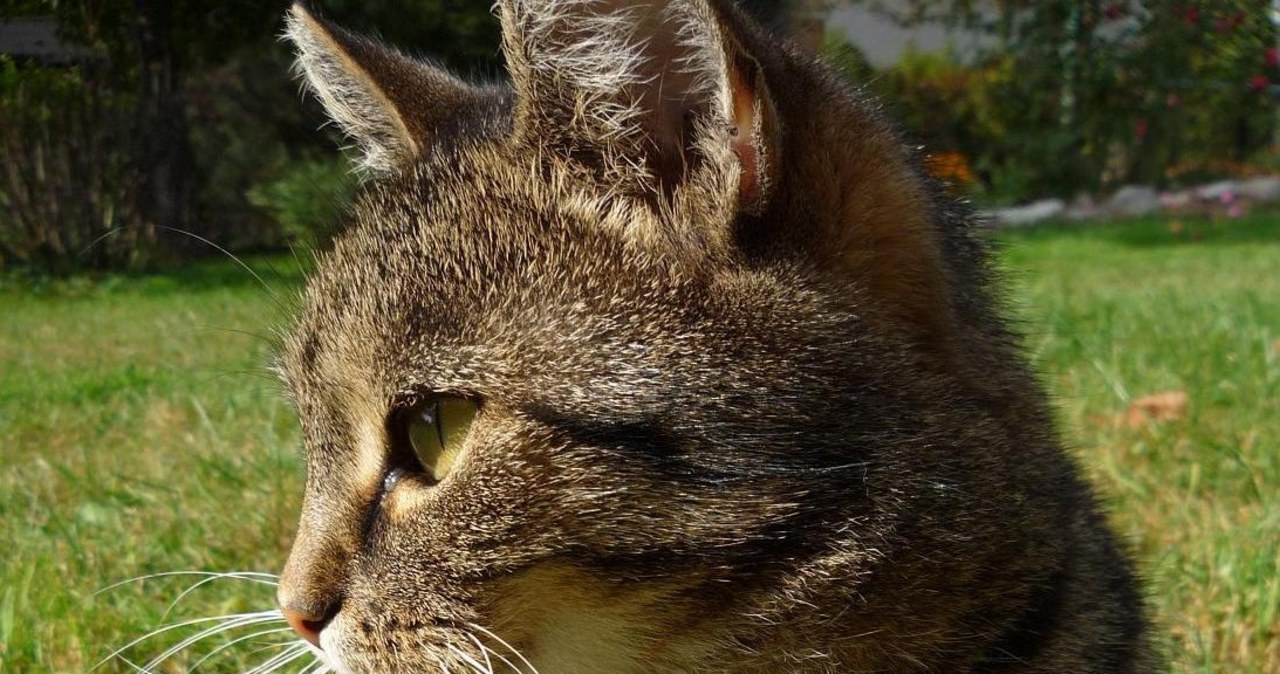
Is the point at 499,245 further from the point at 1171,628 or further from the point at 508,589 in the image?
the point at 1171,628

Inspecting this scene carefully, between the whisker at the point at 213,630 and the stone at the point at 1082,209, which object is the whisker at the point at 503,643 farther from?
the stone at the point at 1082,209

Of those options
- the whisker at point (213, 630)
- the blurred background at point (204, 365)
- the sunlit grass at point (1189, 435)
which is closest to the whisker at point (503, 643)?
the whisker at point (213, 630)

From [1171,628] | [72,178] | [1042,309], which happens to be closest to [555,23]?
[72,178]

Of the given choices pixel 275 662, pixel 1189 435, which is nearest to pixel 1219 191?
pixel 1189 435

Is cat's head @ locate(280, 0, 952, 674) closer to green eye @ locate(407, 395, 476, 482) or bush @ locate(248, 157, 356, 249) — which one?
green eye @ locate(407, 395, 476, 482)

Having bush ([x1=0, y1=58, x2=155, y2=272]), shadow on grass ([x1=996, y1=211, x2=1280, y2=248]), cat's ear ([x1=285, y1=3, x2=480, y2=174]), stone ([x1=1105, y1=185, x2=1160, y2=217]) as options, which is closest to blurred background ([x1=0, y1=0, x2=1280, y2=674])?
bush ([x1=0, y1=58, x2=155, y2=272])

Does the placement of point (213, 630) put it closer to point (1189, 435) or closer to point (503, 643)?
point (503, 643)
